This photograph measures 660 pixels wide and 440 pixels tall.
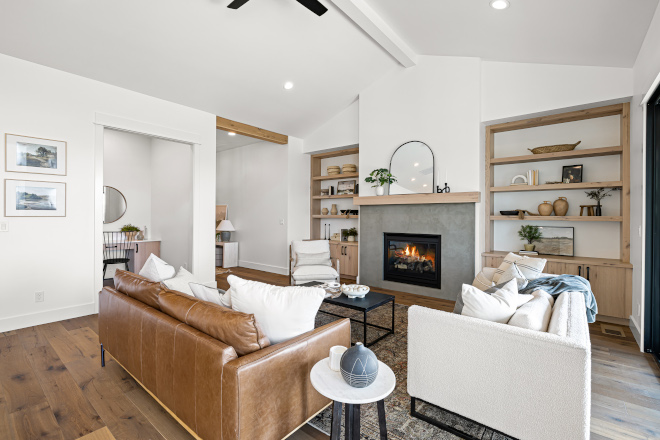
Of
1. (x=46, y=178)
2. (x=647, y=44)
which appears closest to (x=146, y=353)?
(x=46, y=178)

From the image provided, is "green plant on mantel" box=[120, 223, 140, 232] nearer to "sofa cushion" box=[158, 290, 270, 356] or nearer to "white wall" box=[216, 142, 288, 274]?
"white wall" box=[216, 142, 288, 274]

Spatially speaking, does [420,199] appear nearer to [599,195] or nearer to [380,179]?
[380,179]

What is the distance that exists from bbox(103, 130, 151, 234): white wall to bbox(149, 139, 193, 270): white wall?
0.12m

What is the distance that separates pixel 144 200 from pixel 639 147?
7627 millimetres

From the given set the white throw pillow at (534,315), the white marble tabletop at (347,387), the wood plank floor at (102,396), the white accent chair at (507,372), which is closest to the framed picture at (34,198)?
the wood plank floor at (102,396)

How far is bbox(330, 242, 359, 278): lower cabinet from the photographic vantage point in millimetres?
5809

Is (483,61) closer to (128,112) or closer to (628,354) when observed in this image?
(628,354)

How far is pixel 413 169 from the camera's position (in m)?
4.80

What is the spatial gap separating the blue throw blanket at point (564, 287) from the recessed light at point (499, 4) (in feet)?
8.13

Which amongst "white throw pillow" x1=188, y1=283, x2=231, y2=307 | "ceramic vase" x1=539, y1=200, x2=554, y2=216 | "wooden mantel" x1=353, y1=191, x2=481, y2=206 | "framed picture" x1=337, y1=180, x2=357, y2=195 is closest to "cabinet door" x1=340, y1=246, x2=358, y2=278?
"wooden mantel" x1=353, y1=191, x2=481, y2=206

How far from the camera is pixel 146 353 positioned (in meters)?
1.88

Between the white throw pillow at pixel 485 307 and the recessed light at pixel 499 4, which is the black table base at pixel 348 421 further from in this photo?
the recessed light at pixel 499 4

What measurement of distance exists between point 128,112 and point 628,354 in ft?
19.6

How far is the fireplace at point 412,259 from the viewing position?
4.74m
